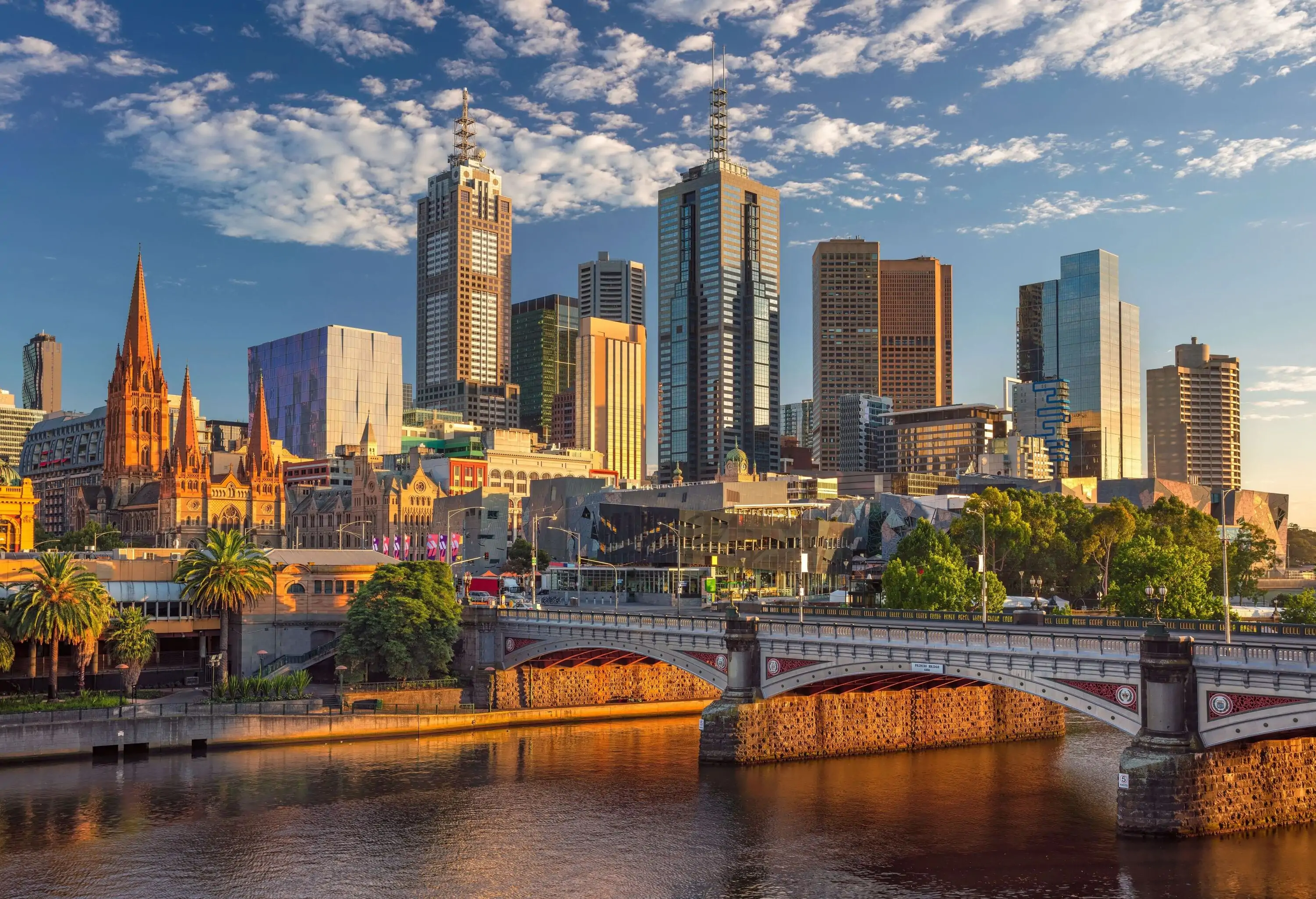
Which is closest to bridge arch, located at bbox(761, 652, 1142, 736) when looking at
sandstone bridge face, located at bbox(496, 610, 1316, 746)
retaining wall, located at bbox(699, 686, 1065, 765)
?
sandstone bridge face, located at bbox(496, 610, 1316, 746)

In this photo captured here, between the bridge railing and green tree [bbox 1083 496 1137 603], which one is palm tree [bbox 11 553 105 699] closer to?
the bridge railing

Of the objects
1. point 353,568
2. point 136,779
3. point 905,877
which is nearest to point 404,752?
point 136,779

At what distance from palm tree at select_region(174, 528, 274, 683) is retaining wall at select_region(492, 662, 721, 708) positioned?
820 inches

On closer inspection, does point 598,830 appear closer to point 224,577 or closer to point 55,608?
point 55,608

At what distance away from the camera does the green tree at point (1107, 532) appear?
478 feet

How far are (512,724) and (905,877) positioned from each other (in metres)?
46.7

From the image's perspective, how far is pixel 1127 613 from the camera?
110 meters

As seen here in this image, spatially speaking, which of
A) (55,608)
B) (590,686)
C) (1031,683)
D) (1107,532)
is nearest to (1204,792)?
(1031,683)

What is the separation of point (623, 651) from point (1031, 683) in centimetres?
3602

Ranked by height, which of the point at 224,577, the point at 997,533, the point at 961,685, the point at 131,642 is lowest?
the point at 961,685

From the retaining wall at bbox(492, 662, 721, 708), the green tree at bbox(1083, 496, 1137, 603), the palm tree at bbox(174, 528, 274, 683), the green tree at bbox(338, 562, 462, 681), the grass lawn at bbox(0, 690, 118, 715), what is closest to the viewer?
the grass lawn at bbox(0, 690, 118, 715)

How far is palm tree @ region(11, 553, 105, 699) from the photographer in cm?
9200

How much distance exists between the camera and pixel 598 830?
214 feet

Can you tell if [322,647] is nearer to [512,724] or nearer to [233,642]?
[233,642]
